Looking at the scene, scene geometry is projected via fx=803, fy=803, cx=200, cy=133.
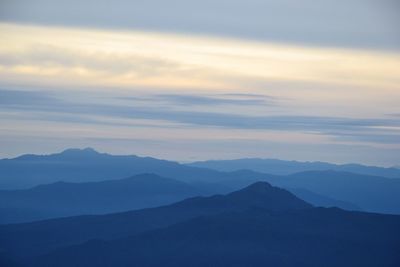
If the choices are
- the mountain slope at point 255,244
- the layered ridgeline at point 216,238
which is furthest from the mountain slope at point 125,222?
the mountain slope at point 255,244

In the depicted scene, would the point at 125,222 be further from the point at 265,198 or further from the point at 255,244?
the point at 255,244

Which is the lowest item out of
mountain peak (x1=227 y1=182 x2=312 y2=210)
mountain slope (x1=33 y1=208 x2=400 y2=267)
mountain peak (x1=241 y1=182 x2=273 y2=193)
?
mountain slope (x1=33 y1=208 x2=400 y2=267)

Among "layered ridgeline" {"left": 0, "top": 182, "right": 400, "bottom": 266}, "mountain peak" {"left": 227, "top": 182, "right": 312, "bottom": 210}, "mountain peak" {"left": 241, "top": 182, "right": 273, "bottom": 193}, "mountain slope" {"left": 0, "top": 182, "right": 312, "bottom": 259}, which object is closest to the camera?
"layered ridgeline" {"left": 0, "top": 182, "right": 400, "bottom": 266}

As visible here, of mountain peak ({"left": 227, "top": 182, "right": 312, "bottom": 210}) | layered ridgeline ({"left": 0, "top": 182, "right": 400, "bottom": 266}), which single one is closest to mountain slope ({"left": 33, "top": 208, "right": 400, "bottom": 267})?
layered ridgeline ({"left": 0, "top": 182, "right": 400, "bottom": 266})

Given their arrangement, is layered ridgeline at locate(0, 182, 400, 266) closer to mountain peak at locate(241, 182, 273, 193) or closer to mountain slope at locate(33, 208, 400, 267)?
mountain slope at locate(33, 208, 400, 267)

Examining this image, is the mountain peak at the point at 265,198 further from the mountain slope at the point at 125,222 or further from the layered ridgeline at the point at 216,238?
the layered ridgeline at the point at 216,238

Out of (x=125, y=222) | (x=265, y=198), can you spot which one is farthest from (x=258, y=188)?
(x=125, y=222)

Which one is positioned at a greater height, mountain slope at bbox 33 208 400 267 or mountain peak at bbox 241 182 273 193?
mountain peak at bbox 241 182 273 193
